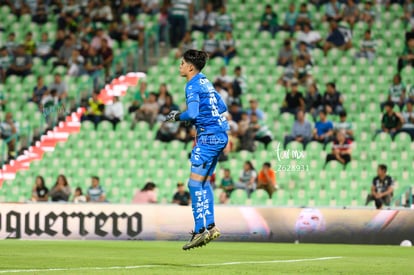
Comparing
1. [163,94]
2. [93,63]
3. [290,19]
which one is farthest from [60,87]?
[290,19]

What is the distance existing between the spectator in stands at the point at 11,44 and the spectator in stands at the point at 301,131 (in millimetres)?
8895

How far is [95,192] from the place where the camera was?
20.0 meters

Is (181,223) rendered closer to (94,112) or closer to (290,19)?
(94,112)

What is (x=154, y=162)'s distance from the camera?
71.1 ft

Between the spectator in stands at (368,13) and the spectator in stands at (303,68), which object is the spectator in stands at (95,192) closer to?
the spectator in stands at (303,68)

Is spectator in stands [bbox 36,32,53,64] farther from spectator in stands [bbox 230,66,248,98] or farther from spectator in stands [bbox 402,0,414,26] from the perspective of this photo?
spectator in stands [bbox 402,0,414,26]

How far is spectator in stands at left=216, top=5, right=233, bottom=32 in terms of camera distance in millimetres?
25439

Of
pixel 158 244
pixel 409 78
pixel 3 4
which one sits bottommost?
pixel 158 244

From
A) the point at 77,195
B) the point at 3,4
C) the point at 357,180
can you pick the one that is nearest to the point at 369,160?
the point at 357,180

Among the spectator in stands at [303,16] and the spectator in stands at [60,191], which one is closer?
the spectator in stands at [60,191]

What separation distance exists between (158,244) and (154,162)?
6.35 meters

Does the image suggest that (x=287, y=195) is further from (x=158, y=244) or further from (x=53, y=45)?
(x=53, y=45)

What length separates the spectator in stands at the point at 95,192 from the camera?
65.4 feet

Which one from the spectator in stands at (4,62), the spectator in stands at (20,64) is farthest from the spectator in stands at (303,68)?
the spectator in stands at (4,62)
